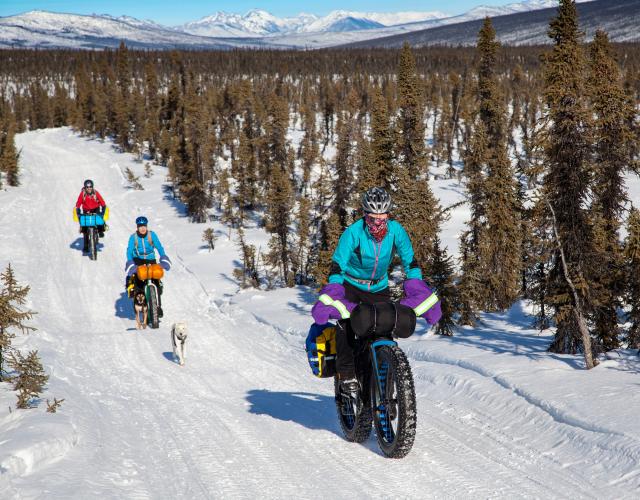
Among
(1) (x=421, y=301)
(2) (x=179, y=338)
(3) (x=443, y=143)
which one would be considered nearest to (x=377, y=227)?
(1) (x=421, y=301)

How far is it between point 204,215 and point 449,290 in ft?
86.2

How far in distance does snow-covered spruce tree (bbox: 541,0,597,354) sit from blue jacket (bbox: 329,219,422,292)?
8553mm

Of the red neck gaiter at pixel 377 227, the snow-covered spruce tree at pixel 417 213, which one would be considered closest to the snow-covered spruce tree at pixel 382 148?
the snow-covered spruce tree at pixel 417 213

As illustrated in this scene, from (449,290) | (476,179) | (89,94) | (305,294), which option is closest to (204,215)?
(476,179)

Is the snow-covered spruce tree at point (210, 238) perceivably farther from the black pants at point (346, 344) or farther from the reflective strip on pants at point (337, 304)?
the reflective strip on pants at point (337, 304)

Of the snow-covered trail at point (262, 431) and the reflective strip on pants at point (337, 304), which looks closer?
the snow-covered trail at point (262, 431)

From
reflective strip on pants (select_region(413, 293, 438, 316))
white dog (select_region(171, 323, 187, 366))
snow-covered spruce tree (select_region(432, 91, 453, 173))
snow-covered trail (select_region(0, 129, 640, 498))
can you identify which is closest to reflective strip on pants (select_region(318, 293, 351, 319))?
reflective strip on pants (select_region(413, 293, 438, 316))

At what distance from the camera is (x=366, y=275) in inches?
222

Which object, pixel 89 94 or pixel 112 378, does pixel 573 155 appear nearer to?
pixel 112 378

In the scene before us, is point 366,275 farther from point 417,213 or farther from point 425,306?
point 417,213

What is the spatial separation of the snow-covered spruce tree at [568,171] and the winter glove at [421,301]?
8528 millimetres

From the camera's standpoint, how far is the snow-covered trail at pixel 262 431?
4801mm

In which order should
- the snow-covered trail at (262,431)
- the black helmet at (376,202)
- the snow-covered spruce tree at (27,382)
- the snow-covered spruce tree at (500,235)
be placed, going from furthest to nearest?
the snow-covered spruce tree at (500,235)
the snow-covered spruce tree at (27,382)
the black helmet at (376,202)
the snow-covered trail at (262,431)

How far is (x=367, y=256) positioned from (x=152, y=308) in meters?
9.64
